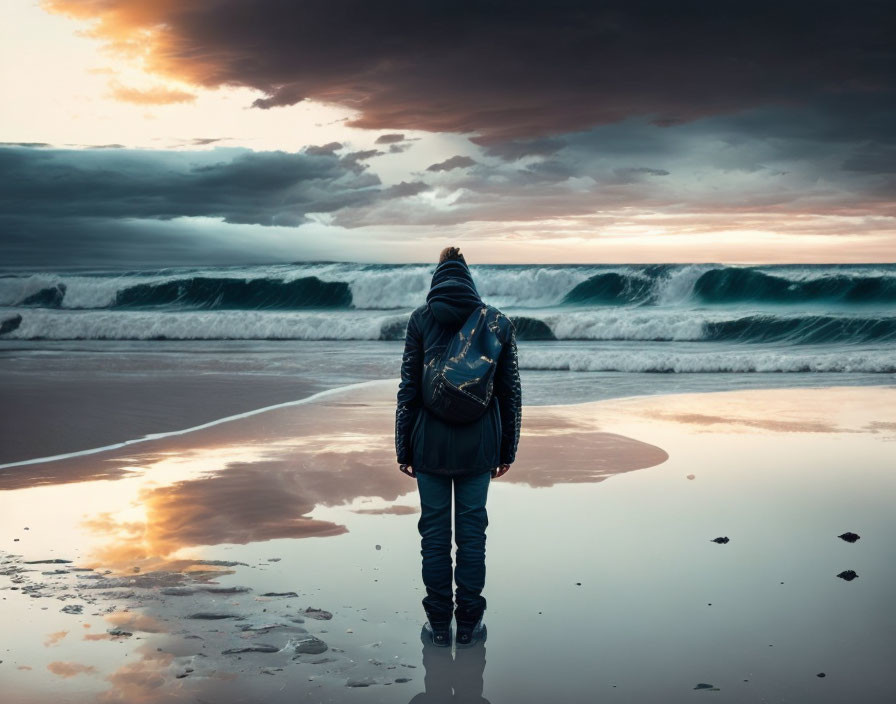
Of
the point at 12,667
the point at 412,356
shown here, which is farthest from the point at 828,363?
the point at 12,667

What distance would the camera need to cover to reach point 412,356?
3.91 m

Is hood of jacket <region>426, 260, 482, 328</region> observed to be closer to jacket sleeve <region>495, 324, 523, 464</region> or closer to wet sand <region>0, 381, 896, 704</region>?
jacket sleeve <region>495, 324, 523, 464</region>

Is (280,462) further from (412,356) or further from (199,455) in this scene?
(412,356)

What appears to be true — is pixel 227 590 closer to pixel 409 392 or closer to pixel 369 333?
pixel 409 392

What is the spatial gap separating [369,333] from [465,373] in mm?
24542

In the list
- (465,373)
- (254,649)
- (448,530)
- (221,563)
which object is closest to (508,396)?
(465,373)

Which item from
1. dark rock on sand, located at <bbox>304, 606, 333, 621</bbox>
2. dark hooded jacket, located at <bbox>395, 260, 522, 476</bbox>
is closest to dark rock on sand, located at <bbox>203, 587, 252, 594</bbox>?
dark rock on sand, located at <bbox>304, 606, 333, 621</bbox>

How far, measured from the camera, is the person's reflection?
333 centimetres

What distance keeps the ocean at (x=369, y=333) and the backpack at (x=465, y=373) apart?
597cm

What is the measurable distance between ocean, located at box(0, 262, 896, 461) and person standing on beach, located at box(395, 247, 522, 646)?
5795mm

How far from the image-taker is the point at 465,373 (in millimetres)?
3764

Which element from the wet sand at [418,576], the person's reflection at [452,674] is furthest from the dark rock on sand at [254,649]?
the person's reflection at [452,674]

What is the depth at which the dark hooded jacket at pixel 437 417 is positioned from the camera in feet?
12.7

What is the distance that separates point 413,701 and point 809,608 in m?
2.05
